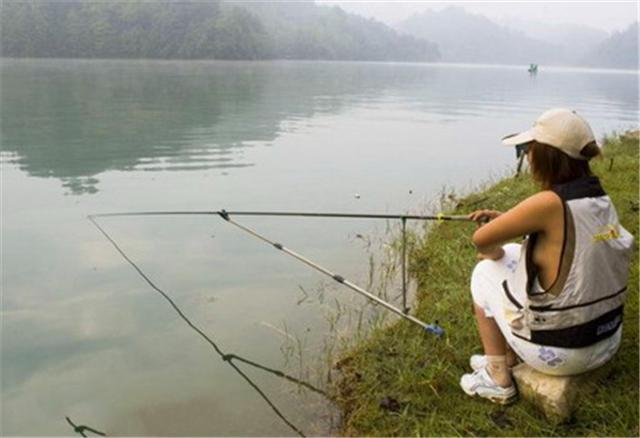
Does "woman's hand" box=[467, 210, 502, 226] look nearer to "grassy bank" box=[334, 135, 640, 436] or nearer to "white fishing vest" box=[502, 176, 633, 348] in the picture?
"white fishing vest" box=[502, 176, 633, 348]

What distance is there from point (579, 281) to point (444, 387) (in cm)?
149

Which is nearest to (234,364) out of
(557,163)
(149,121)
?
(557,163)

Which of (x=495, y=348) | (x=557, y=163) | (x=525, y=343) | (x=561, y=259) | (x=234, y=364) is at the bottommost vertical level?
(x=234, y=364)

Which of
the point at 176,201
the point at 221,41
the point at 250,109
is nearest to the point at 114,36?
the point at 221,41

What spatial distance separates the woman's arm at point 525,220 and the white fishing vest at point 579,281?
7cm

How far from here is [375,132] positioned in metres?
20.5

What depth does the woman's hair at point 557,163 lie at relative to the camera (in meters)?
3.08

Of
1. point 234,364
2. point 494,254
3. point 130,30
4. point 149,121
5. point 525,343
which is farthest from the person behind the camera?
point 130,30

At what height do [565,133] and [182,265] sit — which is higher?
[565,133]

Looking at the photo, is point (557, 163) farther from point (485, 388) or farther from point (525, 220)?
point (485, 388)

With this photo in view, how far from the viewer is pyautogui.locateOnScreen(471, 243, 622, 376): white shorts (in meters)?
3.39

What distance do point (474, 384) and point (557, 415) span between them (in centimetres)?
57

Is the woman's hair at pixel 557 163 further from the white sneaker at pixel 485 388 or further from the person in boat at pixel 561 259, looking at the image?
the white sneaker at pixel 485 388

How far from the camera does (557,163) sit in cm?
309
